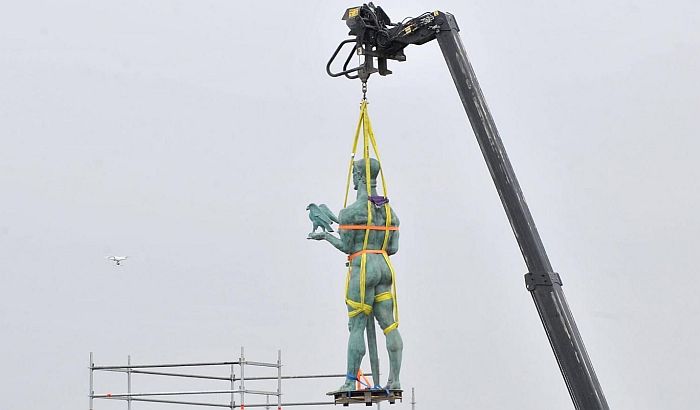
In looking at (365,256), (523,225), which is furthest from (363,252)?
(523,225)

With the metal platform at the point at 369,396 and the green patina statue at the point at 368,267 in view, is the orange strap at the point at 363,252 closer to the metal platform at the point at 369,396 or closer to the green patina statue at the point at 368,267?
the green patina statue at the point at 368,267

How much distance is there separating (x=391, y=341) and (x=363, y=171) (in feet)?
5.46

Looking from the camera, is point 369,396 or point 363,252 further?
point 363,252

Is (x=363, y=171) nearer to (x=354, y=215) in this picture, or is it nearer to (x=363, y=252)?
(x=354, y=215)

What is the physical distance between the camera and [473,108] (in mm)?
13555

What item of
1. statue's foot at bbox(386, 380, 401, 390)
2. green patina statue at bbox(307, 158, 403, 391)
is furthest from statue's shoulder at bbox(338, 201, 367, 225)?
statue's foot at bbox(386, 380, 401, 390)

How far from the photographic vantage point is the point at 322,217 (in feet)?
54.0

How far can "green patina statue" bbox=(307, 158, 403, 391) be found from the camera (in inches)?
639

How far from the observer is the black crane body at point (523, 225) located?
12.9 metres

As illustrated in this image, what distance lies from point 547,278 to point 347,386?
357 cm

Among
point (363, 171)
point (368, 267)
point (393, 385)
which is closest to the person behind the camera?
point (393, 385)

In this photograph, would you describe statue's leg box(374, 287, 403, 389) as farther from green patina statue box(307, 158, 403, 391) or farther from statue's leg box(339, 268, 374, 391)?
statue's leg box(339, 268, 374, 391)

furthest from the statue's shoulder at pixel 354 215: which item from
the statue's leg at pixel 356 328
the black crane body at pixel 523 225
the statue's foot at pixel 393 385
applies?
the black crane body at pixel 523 225

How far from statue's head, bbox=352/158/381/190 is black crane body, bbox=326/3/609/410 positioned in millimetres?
1940
